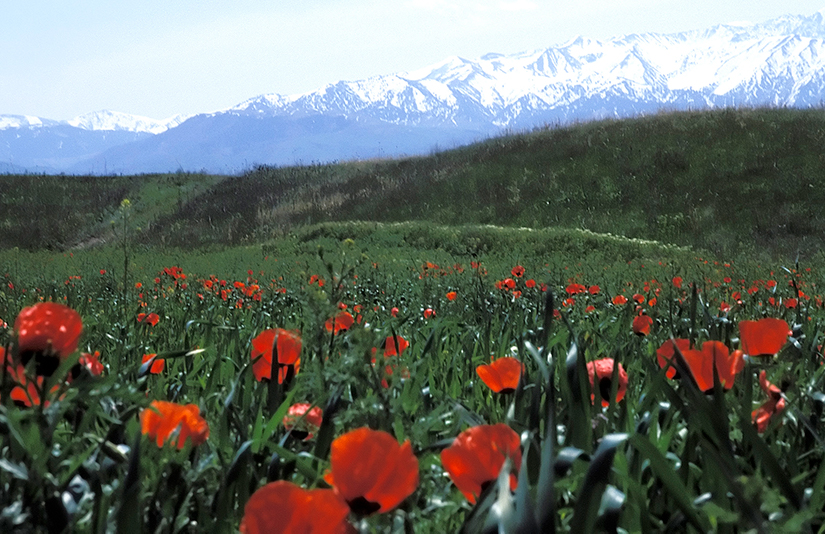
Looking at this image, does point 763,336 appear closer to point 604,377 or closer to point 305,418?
point 604,377

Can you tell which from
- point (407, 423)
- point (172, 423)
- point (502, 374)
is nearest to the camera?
point (172, 423)

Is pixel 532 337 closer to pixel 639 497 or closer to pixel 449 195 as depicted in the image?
pixel 639 497

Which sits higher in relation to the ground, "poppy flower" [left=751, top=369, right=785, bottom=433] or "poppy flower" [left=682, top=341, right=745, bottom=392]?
"poppy flower" [left=682, top=341, right=745, bottom=392]

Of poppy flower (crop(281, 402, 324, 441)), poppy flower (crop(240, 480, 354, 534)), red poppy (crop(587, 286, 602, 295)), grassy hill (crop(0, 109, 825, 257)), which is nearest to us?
poppy flower (crop(240, 480, 354, 534))

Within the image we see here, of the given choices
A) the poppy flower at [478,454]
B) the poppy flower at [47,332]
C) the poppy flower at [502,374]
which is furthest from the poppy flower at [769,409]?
the poppy flower at [47,332]

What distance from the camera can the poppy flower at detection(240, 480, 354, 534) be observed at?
44cm

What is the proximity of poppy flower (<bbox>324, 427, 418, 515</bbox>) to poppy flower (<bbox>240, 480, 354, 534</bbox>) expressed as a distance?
5 cm

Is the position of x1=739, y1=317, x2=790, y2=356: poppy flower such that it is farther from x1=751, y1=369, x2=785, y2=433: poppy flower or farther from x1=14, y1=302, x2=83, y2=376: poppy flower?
x1=14, y1=302, x2=83, y2=376: poppy flower

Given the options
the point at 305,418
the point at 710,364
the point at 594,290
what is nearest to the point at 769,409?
the point at 710,364

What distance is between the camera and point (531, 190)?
2023 centimetres

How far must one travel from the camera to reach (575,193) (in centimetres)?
1950

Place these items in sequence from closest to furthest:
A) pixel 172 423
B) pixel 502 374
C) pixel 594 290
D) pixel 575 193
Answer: pixel 172 423 < pixel 502 374 < pixel 594 290 < pixel 575 193

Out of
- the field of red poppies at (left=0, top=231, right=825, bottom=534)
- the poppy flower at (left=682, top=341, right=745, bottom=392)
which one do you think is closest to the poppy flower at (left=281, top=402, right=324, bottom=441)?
the field of red poppies at (left=0, top=231, right=825, bottom=534)

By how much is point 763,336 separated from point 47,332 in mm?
1178
